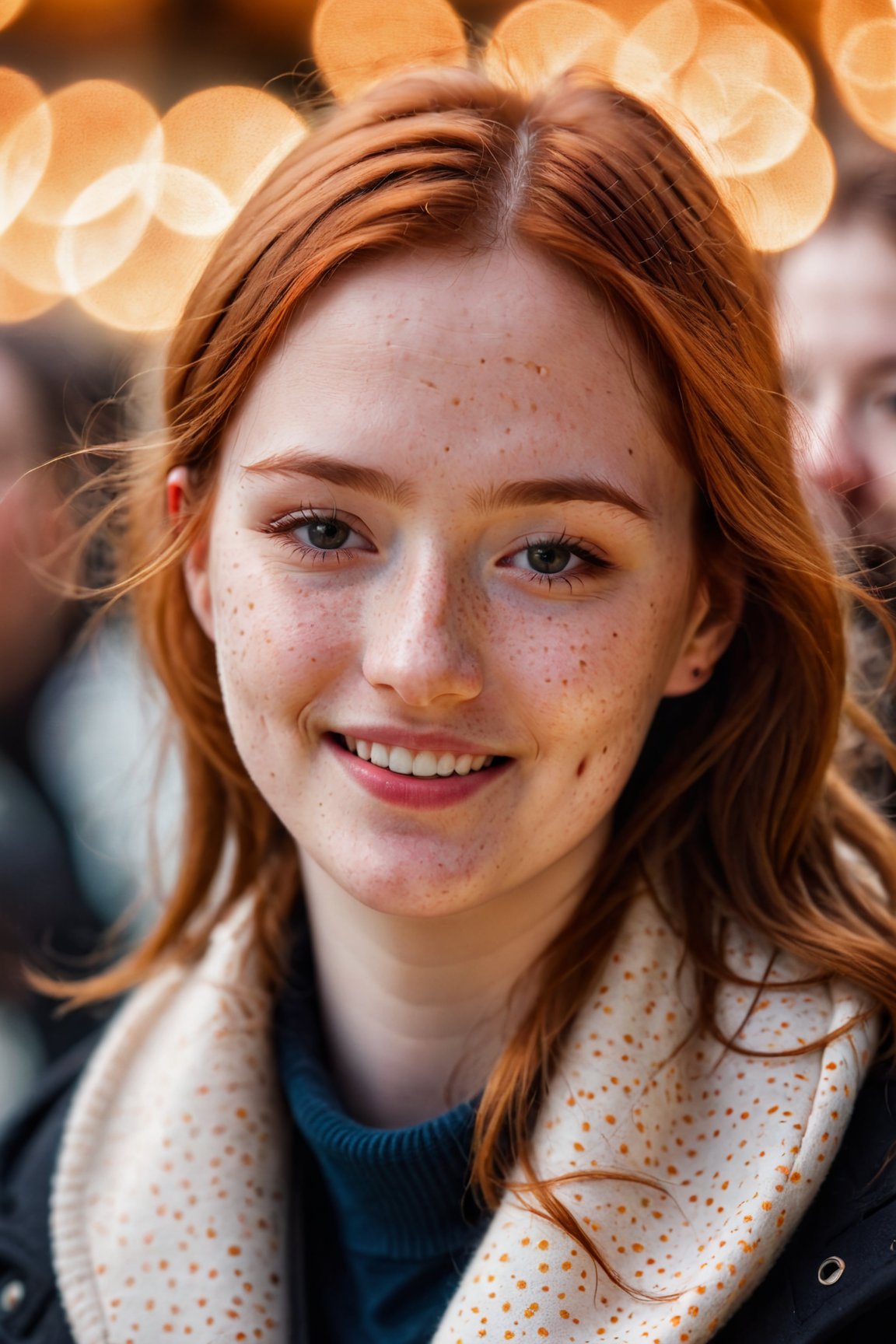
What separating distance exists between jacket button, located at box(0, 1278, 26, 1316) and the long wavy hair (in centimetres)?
57

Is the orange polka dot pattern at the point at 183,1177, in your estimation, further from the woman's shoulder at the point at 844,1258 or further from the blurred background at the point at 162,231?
the woman's shoulder at the point at 844,1258

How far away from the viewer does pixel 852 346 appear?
209cm

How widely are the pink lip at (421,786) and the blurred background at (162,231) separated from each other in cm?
53

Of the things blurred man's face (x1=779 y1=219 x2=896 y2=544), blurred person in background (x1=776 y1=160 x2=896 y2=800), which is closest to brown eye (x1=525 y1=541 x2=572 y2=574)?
blurred person in background (x1=776 y1=160 x2=896 y2=800)

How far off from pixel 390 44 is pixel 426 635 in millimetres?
901

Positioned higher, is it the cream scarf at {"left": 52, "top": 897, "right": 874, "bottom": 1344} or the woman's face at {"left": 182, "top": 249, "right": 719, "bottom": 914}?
the woman's face at {"left": 182, "top": 249, "right": 719, "bottom": 914}

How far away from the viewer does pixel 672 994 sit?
1.37 metres

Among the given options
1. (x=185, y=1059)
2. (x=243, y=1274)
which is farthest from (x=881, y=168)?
(x=243, y=1274)

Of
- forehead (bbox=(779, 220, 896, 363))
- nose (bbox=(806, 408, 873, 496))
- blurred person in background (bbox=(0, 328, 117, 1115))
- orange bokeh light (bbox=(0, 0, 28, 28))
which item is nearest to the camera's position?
nose (bbox=(806, 408, 873, 496))

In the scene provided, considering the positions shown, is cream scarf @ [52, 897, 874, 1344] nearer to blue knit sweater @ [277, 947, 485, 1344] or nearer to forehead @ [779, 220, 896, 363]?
blue knit sweater @ [277, 947, 485, 1344]

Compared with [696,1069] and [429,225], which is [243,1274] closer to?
[696,1069]

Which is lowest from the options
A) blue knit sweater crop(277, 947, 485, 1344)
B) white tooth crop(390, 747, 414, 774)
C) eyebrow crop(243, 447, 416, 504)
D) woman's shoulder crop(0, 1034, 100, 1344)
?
woman's shoulder crop(0, 1034, 100, 1344)

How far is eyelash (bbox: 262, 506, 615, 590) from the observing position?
1.20 metres

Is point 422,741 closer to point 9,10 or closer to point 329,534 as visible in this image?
point 329,534
